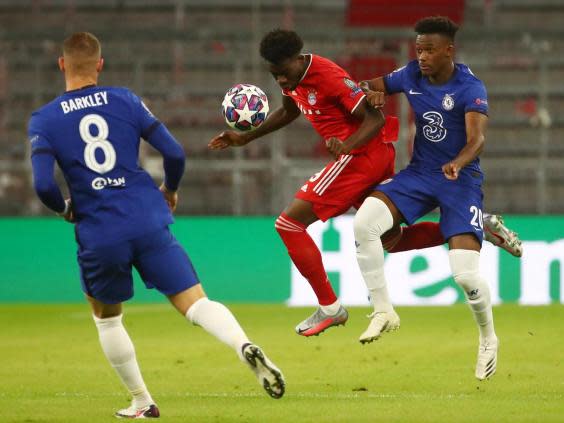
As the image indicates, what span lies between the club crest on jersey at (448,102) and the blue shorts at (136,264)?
238 centimetres

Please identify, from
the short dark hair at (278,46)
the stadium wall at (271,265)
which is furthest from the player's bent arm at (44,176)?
the stadium wall at (271,265)

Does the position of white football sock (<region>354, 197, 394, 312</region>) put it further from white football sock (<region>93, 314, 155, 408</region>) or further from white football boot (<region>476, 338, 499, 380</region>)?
white football sock (<region>93, 314, 155, 408</region>)

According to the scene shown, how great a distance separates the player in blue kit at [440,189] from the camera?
25.8ft

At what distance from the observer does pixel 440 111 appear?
802cm

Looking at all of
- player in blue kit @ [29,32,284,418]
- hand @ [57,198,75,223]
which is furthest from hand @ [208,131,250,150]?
hand @ [57,198,75,223]

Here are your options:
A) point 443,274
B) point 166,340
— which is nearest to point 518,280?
point 443,274

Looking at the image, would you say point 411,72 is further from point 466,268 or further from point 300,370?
point 300,370

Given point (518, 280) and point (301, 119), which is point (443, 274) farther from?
point (301, 119)

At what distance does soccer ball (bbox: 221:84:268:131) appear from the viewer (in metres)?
8.46

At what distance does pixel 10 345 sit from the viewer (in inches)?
444

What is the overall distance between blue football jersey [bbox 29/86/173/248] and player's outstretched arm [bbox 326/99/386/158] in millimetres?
1587

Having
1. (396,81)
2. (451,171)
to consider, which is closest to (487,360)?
(451,171)

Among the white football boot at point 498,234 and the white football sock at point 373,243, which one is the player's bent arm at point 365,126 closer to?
the white football sock at point 373,243

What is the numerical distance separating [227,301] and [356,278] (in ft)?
5.77
